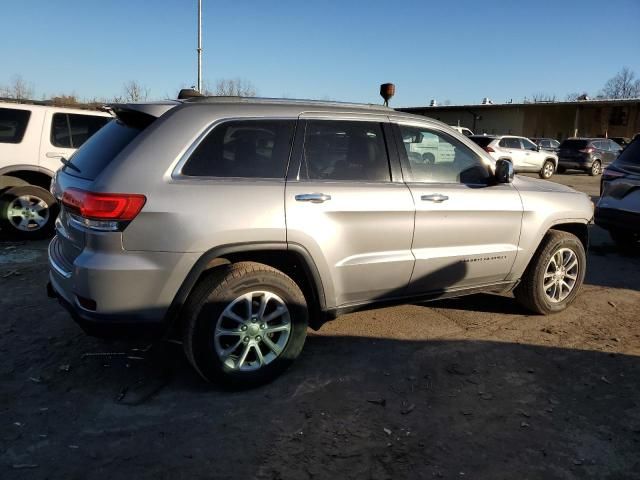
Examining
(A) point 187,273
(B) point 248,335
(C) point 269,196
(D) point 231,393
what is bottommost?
(D) point 231,393

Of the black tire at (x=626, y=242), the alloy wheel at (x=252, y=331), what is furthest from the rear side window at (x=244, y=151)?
→ the black tire at (x=626, y=242)

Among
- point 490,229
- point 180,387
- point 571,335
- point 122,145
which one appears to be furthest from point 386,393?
point 122,145

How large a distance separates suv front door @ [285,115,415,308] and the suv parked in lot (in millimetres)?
4891

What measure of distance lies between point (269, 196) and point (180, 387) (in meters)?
1.37

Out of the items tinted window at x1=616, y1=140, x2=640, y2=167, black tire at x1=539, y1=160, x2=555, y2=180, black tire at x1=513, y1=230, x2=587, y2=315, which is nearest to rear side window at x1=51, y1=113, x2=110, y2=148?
black tire at x1=513, y1=230, x2=587, y2=315

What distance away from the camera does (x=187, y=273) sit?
302 centimetres

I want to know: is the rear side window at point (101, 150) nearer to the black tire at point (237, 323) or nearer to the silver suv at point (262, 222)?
the silver suv at point (262, 222)

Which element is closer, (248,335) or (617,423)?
(617,423)

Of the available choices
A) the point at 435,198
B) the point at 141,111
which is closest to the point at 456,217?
the point at 435,198

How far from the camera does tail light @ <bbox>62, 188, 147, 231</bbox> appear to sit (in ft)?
9.34

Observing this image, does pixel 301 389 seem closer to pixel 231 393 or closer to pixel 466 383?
pixel 231 393

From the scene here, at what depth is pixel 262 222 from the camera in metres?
3.15

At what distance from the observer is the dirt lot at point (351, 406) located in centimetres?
262

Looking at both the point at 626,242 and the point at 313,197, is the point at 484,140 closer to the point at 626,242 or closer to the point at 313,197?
the point at 626,242
